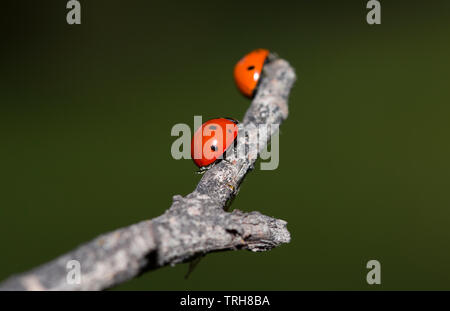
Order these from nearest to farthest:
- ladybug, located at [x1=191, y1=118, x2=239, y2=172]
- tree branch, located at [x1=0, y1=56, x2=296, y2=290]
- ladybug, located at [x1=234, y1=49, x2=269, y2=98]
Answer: tree branch, located at [x1=0, y1=56, x2=296, y2=290] → ladybug, located at [x1=191, y1=118, x2=239, y2=172] → ladybug, located at [x1=234, y1=49, x2=269, y2=98]

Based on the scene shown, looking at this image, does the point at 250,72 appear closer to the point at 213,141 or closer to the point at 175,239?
the point at 213,141

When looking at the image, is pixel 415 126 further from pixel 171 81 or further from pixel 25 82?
pixel 25 82

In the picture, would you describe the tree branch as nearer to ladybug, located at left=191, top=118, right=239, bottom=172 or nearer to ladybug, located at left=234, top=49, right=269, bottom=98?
ladybug, located at left=191, top=118, right=239, bottom=172

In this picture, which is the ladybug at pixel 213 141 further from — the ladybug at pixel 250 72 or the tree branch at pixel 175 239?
the ladybug at pixel 250 72

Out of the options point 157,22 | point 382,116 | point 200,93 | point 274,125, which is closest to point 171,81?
point 200,93

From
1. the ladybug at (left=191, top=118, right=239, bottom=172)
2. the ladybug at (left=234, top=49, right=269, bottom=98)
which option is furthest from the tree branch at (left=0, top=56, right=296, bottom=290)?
the ladybug at (left=234, top=49, right=269, bottom=98)

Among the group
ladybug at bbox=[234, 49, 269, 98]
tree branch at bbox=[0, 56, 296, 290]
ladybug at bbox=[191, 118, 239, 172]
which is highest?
ladybug at bbox=[234, 49, 269, 98]
